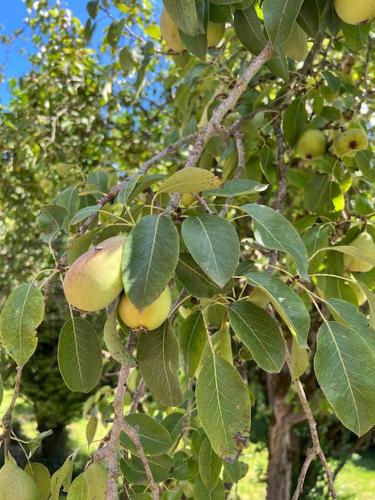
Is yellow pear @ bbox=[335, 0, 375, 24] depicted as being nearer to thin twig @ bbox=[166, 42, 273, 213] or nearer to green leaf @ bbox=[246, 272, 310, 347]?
thin twig @ bbox=[166, 42, 273, 213]

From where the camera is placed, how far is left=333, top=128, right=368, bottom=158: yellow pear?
49.6 inches

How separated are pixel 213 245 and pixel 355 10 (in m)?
0.50

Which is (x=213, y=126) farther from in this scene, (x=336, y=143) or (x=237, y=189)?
(x=336, y=143)

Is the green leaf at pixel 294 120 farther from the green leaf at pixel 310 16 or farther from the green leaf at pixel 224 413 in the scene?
the green leaf at pixel 224 413

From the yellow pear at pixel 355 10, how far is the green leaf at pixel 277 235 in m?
0.40

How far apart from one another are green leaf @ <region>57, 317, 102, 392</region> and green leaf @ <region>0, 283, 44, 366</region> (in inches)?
2.8

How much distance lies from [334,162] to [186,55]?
19.8 inches

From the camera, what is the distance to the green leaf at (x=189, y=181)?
0.66 m

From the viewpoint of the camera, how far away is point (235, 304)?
2.35ft

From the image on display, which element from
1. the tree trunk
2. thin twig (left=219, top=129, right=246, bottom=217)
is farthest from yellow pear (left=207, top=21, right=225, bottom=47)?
the tree trunk

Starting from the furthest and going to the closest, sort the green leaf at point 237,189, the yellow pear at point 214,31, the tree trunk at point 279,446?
the tree trunk at point 279,446 → the yellow pear at point 214,31 → the green leaf at point 237,189

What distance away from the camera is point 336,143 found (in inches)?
51.4

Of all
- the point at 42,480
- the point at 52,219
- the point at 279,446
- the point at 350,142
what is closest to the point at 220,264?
the point at 52,219

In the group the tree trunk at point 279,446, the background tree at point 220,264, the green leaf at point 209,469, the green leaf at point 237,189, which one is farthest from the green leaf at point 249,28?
the tree trunk at point 279,446
